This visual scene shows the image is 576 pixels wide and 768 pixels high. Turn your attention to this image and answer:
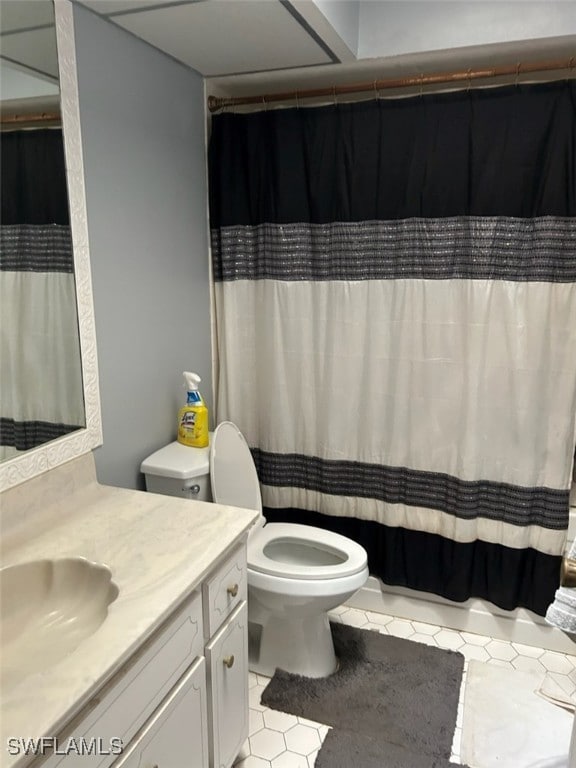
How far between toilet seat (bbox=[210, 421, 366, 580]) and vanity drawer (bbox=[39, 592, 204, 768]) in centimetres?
65

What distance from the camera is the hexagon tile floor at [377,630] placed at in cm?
179

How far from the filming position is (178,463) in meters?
1.95

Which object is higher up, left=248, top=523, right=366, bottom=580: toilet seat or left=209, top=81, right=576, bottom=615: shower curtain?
left=209, top=81, right=576, bottom=615: shower curtain

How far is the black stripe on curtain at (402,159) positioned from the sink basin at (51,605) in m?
1.55

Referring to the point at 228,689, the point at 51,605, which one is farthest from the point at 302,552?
the point at 51,605

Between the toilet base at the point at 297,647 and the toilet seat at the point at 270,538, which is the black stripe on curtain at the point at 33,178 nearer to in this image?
the toilet seat at the point at 270,538

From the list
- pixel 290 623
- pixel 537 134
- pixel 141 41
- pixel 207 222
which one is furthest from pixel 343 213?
pixel 290 623

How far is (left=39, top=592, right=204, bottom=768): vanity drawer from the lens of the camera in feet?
3.16

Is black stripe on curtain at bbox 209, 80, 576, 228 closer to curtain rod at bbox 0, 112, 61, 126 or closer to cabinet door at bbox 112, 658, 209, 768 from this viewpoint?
curtain rod at bbox 0, 112, 61, 126

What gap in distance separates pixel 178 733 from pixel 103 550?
17.2 inches

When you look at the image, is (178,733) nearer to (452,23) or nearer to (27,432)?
(27,432)

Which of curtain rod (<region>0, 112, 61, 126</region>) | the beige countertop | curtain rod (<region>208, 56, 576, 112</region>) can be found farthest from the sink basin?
curtain rod (<region>208, 56, 576, 112</region>)

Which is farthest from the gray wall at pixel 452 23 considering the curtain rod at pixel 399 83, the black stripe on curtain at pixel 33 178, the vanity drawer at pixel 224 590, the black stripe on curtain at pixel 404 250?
the vanity drawer at pixel 224 590

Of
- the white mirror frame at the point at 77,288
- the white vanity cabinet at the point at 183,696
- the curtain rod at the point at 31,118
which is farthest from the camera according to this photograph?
the white mirror frame at the point at 77,288
